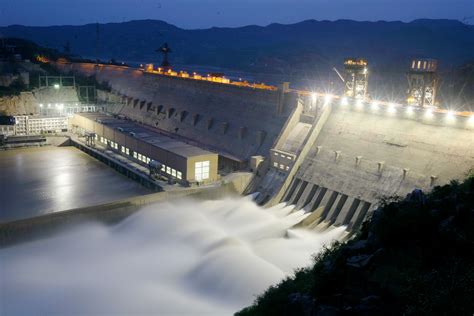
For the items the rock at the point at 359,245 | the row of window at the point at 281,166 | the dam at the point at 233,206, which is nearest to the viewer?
the rock at the point at 359,245

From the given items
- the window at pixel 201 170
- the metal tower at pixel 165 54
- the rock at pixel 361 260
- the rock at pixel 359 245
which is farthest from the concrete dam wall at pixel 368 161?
the metal tower at pixel 165 54

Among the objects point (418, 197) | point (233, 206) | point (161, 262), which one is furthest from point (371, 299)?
point (233, 206)

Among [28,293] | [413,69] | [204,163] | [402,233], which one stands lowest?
[28,293]

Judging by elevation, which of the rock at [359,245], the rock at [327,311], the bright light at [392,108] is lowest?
the rock at [327,311]

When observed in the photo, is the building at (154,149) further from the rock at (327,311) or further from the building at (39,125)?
the rock at (327,311)

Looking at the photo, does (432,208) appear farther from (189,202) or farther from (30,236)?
(30,236)

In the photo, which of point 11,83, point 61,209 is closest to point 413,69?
point 61,209
